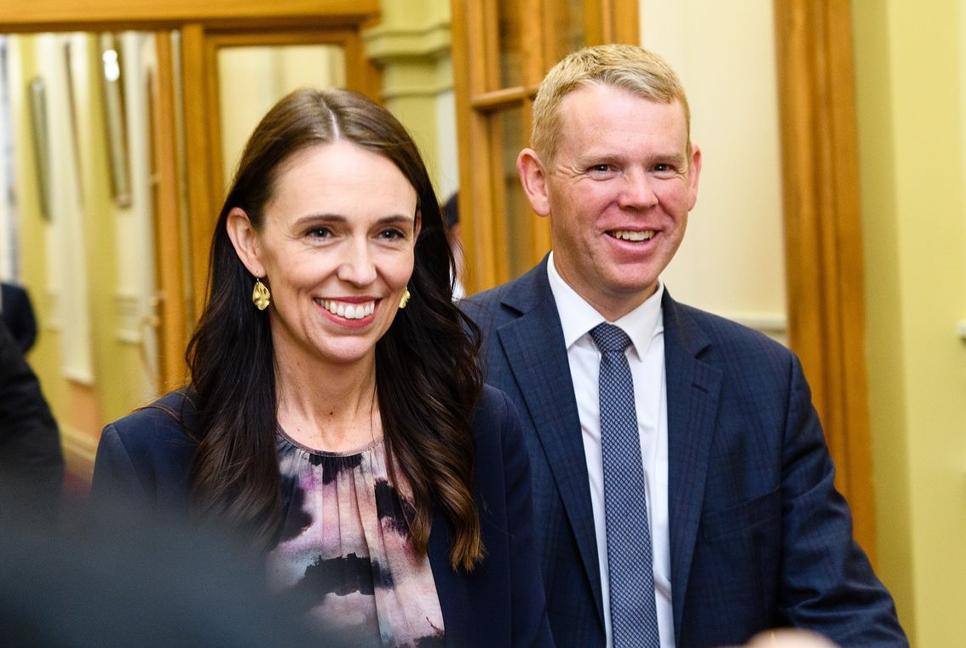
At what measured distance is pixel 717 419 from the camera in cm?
231

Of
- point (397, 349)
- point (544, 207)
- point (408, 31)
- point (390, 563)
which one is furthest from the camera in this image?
point (408, 31)

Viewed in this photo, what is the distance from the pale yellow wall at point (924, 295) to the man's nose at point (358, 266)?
1.49 metres

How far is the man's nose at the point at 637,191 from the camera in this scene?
236 centimetres

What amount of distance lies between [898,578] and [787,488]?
84cm

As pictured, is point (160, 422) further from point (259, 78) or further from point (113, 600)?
point (259, 78)

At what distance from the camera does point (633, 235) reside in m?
2.36

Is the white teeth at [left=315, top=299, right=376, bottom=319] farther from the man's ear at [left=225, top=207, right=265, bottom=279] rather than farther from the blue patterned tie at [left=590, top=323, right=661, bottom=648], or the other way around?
the blue patterned tie at [left=590, top=323, right=661, bottom=648]

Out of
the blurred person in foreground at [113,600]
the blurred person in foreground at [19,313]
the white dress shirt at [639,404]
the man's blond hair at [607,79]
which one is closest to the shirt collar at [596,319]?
the white dress shirt at [639,404]

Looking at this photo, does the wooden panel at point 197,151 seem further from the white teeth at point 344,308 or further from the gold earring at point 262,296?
the white teeth at point 344,308

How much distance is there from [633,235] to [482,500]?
0.64 metres

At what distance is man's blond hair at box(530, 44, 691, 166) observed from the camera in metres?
2.39

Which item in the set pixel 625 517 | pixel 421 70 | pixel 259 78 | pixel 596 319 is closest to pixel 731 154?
pixel 596 319

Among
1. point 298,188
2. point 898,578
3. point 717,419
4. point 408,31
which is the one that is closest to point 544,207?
point 717,419

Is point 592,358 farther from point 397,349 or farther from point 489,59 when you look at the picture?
point 489,59
